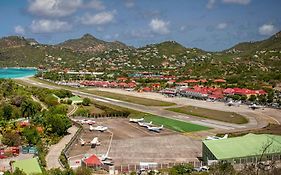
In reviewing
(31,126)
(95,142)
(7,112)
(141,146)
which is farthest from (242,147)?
(7,112)

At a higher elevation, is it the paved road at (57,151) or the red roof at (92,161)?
the red roof at (92,161)

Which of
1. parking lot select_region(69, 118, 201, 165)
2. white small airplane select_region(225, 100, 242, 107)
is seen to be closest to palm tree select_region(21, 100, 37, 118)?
parking lot select_region(69, 118, 201, 165)

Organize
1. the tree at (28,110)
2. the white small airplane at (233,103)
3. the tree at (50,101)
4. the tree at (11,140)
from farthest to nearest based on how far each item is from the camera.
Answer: the white small airplane at (233,103), the tree at (50,101), the tree at (28,110), the tree at (11,140)

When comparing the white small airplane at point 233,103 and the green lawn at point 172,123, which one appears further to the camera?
the white small airplane at point 233,103

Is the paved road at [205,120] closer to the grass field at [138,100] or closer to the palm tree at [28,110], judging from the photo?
the grass field at [138,100]

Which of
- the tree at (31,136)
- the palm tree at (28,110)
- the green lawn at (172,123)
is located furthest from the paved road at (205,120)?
the tree at (31,136)

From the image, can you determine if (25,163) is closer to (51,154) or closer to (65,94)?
(51,154)

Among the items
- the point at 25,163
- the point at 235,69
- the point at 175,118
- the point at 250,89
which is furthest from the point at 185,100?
the point at 25,163
